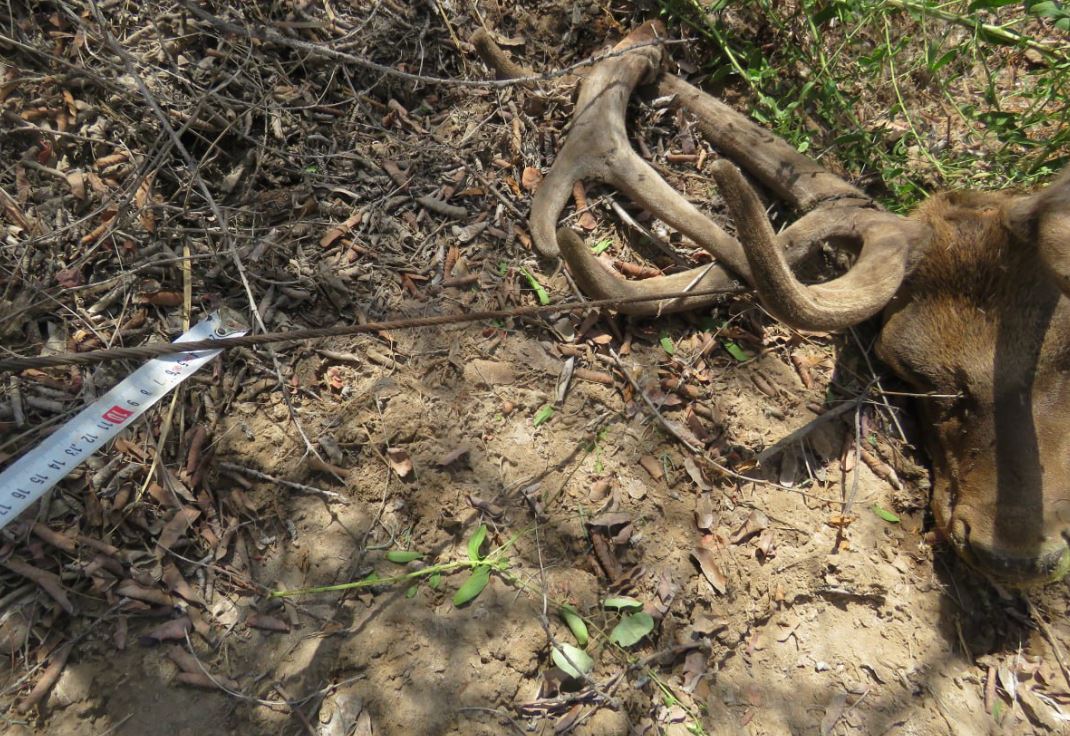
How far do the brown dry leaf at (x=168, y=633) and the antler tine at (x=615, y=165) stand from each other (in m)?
2.11

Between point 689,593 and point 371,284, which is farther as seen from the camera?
point 371,284

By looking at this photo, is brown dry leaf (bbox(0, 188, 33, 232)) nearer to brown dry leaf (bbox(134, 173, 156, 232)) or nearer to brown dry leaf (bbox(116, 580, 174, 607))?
brown dry leaf (bbox(134, 173, 156, 232))

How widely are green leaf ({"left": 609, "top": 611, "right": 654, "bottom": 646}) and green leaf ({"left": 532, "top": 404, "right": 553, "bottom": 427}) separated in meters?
0.87

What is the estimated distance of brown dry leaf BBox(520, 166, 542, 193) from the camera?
10.9 feet

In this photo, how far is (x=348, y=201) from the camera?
3.10 m

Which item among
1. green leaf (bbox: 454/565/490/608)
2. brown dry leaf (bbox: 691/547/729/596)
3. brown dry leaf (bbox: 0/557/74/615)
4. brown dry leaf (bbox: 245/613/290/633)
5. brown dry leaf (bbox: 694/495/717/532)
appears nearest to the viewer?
brown dry leaf (bbox: 0/557/74/615)

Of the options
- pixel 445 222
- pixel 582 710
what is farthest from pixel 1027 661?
pixel 445 222

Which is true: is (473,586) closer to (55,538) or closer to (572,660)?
(572,660)

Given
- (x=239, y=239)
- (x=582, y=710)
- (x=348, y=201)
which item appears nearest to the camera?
(x=582, y=710)

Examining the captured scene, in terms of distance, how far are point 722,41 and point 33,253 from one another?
3603 millimetres

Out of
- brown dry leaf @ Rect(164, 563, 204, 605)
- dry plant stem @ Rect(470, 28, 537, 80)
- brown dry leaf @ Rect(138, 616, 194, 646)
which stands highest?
dry plant stem @ Rect(470, 28, 537, 80)

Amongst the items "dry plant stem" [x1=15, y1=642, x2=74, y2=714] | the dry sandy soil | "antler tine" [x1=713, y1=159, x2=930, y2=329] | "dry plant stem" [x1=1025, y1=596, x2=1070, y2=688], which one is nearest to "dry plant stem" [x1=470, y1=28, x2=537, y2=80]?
the dry sandy soil

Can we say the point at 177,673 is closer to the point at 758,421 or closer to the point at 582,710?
the point at 582,710

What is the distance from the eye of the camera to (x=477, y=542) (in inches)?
97.9
